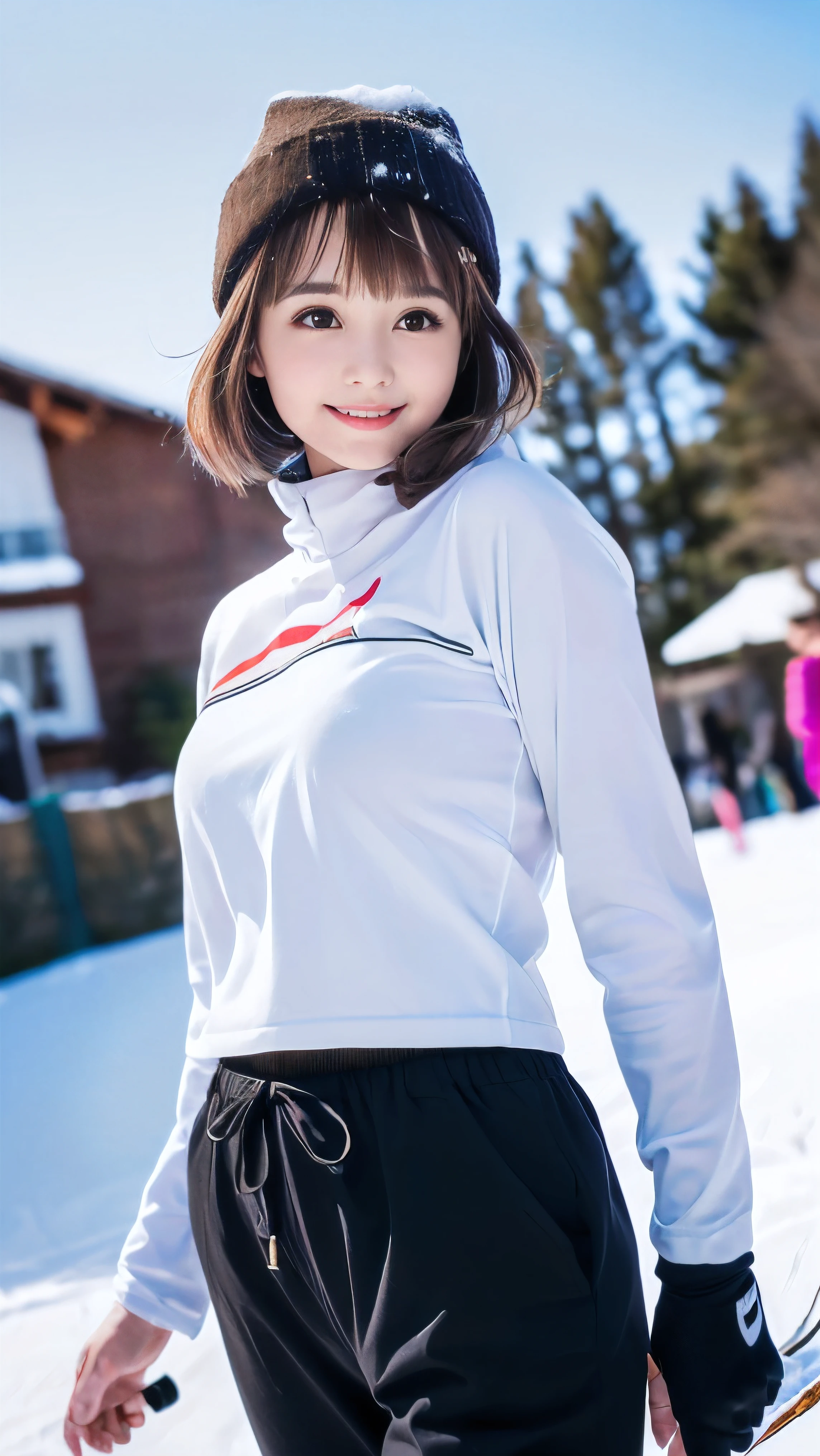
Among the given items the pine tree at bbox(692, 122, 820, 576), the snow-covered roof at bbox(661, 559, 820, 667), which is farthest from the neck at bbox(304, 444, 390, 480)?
the pine tree at bbox(692, 122, 820, 576)

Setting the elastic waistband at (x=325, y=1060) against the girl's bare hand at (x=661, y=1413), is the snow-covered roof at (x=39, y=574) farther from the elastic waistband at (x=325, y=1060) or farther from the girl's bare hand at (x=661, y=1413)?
the girl's bare hand at (x=661, y=1413)

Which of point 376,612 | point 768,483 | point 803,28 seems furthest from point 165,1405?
point 768,483

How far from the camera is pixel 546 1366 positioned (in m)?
0.69

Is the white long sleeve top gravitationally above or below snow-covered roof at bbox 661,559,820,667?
above

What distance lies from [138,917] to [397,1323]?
265 inches

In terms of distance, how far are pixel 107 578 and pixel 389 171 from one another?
54.9 feet

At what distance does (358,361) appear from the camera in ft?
2.92

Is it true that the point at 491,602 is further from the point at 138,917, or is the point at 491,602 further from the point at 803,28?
the point at 138,917

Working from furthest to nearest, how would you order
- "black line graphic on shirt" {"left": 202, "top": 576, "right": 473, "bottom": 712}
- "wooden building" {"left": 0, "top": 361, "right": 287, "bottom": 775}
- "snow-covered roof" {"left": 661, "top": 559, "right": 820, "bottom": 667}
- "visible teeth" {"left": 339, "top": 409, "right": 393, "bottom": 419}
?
"wooden building" {"left": 0, "top": 361, "right": 287, "bottom": 775} → "snow-covered roof" {"left": 661, "top": 559, "right": 820, "bottom": 667} → "visible teeth" {"left": 339, "top": 409, "right": 393, "bottom": 419} → "black line graphic on shirt" {"left": 202, "top": 576, "right": 473, "bottom": 712}

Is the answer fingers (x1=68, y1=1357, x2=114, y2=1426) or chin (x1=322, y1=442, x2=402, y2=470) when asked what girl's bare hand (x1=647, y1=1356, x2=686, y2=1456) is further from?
chin (x1=322, y1=442, x2=402, y2=470)

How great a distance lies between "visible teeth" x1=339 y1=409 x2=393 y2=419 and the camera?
36.2 inches

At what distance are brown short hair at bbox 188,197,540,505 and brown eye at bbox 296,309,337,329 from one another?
30 millimetres

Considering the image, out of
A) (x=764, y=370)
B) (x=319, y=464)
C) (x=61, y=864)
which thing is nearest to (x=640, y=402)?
(x=764, y=370)

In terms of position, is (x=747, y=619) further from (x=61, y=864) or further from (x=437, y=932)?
(x=437, y=932)
